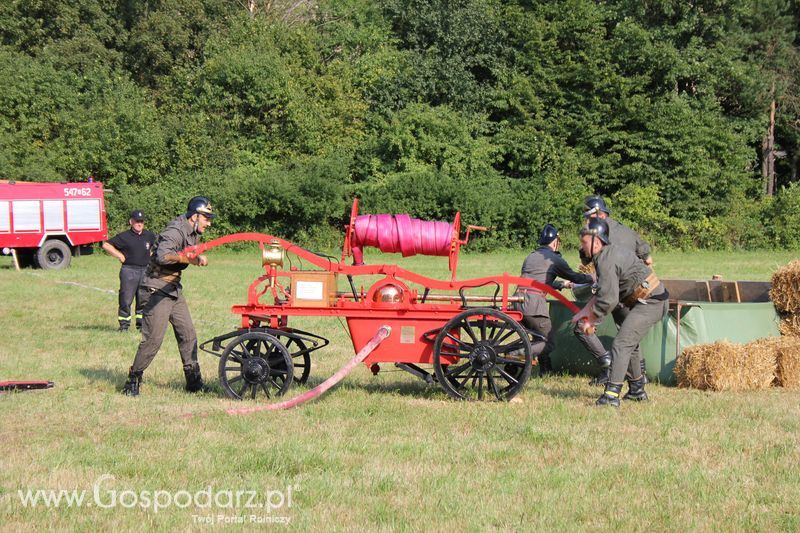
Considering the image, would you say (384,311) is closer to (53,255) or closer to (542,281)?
(542,281)

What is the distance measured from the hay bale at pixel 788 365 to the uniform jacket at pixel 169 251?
6270 mm

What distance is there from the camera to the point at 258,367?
9320mm

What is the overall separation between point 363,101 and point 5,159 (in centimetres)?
1557

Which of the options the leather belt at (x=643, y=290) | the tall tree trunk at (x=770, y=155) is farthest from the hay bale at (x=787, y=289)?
the tall tree trunk at (x=770, y=155)

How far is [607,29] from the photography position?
1743 inches

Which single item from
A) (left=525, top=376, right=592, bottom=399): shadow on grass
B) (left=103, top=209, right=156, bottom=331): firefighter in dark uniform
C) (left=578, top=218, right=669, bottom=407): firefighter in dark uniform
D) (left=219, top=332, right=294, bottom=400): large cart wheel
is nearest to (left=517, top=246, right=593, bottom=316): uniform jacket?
(left=525, top=376, right=592, bottom=399): shadow on grass

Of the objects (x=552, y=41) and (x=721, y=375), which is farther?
(x=552, y=41)

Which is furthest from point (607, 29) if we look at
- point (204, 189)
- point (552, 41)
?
point (204, 189)

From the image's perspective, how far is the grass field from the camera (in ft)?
19.1

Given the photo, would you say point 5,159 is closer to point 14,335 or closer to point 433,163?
point 433,163

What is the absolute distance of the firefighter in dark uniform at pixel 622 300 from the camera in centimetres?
886

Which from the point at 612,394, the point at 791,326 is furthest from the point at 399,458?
the point at 791,326

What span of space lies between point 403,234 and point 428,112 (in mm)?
32345

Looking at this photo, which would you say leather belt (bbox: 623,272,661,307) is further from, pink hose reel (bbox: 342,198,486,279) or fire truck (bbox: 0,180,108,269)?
fire truck (bbox: 0,180,108,269)
